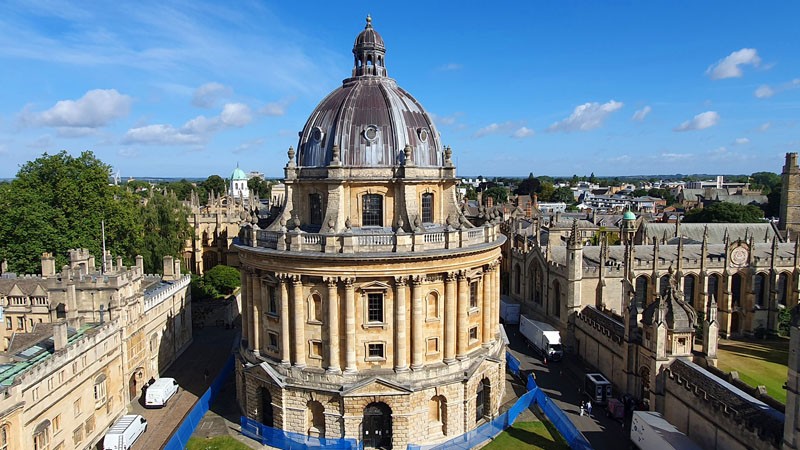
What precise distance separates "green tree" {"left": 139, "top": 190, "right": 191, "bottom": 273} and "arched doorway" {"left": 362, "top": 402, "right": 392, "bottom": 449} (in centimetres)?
4038

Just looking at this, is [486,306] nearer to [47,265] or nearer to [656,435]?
[656,435]

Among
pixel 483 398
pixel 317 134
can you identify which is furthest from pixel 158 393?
pixel 483 398

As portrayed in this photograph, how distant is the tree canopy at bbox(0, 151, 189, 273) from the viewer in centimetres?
5178

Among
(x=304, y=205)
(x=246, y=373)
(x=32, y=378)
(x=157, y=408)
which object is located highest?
(x=304, y=205)

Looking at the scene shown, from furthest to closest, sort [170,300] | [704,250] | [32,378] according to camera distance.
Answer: [704,250] → [170,300] → [32,378]

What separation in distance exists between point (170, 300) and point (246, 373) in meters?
15.7

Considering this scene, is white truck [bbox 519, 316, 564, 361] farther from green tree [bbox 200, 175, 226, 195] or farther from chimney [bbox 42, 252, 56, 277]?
green tree [bbox 200, 175, 226, 195]

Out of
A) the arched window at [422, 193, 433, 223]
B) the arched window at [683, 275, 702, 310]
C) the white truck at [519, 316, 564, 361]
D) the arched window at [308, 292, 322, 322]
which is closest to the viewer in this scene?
the arched window at [308, 292, 322, 322]

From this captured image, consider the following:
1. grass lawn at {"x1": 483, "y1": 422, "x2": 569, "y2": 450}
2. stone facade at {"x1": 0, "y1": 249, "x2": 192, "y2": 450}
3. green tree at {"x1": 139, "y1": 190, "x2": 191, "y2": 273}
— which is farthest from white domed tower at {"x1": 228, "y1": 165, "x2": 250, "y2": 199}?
grass lawn at {"x1": 483, "y1": 422, "x2": 569, "y2": 450}

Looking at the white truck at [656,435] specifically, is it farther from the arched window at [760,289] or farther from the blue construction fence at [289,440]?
the arched window at [760,289]

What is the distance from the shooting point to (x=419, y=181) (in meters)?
34.9

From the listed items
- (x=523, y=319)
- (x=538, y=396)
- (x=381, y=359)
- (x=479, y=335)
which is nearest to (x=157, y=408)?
(x=381, y=359)

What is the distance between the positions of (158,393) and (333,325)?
15.3 m

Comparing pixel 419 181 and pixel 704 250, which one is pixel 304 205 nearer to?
pixel 419 181
